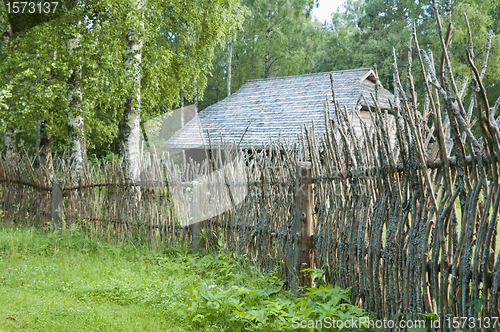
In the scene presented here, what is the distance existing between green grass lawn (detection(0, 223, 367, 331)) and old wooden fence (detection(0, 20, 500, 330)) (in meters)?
0.32

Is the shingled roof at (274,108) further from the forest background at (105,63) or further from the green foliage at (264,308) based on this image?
the green foliage at (264,308)

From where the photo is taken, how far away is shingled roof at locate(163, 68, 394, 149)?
1288 centimetres

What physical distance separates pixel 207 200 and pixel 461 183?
353cm

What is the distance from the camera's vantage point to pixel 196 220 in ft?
17.1

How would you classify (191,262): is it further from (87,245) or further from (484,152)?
(484,152)

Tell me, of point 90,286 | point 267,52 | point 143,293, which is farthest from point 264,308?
point 267,52

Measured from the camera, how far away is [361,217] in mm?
3002

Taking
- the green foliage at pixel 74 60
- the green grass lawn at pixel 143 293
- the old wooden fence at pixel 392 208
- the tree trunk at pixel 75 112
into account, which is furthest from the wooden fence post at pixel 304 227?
the tree trunk at pixel 75 112

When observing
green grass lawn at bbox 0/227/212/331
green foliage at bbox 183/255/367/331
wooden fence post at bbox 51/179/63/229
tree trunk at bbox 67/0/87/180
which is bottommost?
green grass lawn at bbox 0/227/212/331

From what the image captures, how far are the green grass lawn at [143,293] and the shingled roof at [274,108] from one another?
7.28 m

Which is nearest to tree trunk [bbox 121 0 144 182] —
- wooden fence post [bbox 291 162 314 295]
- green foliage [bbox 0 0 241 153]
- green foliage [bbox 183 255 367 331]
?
green foliage [bbox 0 0 241 153]

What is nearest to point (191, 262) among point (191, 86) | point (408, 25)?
point (191, 86)

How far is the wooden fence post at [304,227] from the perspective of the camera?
11.9 ft

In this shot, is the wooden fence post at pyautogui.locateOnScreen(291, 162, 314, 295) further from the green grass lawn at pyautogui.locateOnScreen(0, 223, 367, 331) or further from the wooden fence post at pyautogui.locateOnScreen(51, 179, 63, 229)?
the wooden fence post at pyautogui.locateOnScreen(51, 179, 63, 229)
